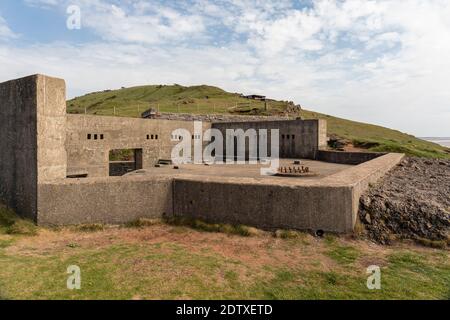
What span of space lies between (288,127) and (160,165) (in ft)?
28.1

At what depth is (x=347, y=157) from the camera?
17125mm

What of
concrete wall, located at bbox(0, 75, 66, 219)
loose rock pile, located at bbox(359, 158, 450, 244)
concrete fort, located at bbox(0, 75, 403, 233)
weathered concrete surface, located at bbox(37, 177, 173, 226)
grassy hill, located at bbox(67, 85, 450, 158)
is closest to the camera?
loose rock pile, located at bbox(359, 158, 450, 244)

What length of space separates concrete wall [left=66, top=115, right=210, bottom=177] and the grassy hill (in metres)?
15.8

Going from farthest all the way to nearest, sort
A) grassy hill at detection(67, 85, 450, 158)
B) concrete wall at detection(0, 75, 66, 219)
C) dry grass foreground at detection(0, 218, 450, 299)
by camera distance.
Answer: grassy hill at detection(67, 85, 450, 158) < concrete wall at detection(0, 75, 66, 219) < dry grass foreground at detection(0, 218, 450, 299)

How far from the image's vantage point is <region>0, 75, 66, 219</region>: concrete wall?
26.7ft

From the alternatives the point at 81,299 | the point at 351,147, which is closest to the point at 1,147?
the point at 81,299

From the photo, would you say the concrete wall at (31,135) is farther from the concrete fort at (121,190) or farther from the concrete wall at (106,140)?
the concrete wall at (106,140)

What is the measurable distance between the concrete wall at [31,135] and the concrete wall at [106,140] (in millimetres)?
3503

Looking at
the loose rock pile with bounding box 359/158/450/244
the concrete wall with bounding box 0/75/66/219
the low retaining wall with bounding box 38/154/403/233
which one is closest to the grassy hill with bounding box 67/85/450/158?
the loose rock pile with bounding box 359/158/450/244

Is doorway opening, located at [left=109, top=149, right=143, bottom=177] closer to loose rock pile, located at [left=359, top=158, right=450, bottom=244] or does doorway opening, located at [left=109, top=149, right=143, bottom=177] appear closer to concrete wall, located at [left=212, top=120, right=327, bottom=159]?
concrete wall, located at [left=212, top=120, right=327, bottom=159]

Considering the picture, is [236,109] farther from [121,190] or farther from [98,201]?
[98,201]

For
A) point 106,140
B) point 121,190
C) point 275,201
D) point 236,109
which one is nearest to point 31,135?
point 121,190
